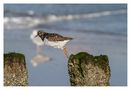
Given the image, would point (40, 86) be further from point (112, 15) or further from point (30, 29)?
point (112, 15)

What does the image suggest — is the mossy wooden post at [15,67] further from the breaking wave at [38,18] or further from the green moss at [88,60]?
the breaking wave at [38,18]

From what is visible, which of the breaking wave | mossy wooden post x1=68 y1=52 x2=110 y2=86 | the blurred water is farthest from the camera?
the breaking wave

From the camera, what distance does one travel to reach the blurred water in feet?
20.2

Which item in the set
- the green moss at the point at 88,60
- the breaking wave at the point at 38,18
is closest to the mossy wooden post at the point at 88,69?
the green moss at the point at 88,60

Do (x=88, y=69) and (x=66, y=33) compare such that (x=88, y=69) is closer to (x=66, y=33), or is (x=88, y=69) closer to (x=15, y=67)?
(x=15, y=67)

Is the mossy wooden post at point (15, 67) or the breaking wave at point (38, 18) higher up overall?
the breaking wave at point (38, 18)

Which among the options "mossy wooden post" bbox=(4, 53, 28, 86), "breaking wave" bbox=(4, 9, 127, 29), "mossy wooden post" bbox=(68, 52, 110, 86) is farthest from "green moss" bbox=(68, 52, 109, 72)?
"breaking wave" bbox=(4, 9, 127, 29)

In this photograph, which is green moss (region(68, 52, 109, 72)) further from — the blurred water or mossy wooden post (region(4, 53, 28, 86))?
the blurred water

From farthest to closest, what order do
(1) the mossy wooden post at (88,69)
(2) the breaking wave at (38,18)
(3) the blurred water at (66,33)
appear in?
1. (2) the breaking wave at (38,18)
2. (3) the blurred water at (66,33)
3. (1) the mossy wooden post at (88,69)

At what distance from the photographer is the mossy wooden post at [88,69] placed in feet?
15.5

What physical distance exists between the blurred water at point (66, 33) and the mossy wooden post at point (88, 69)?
1016 millimetres

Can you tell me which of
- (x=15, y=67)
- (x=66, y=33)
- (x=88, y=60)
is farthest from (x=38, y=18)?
(x=88, y=60)

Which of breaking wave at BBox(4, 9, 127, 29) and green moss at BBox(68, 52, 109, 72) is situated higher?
breaking wave at BBox(4, 9, 127, 29)

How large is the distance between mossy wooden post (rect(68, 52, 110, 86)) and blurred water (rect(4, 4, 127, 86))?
3.33 ft
